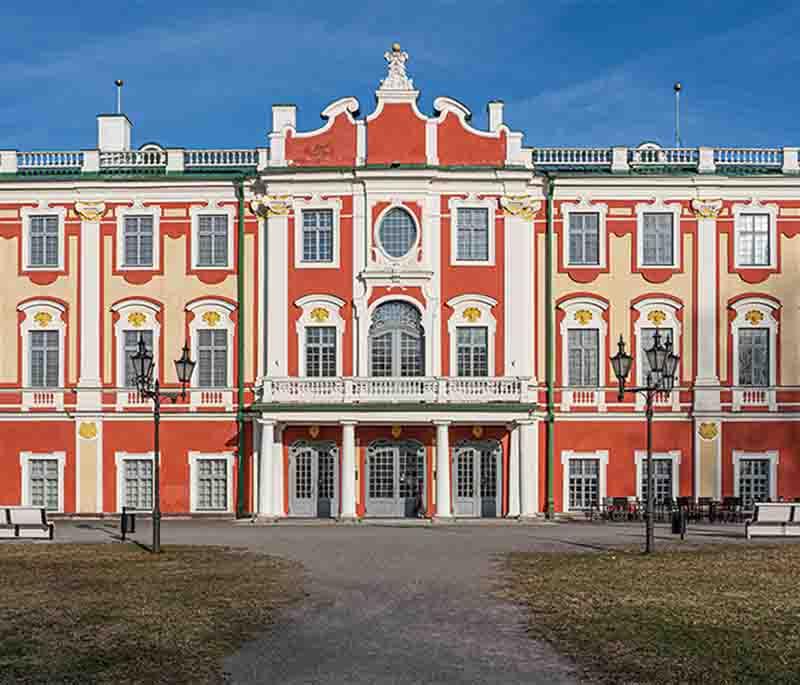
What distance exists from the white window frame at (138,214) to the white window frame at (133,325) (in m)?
1.11

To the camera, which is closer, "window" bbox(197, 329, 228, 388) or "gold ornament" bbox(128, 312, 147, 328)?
"window" bbox(197, 329, 228, 388)

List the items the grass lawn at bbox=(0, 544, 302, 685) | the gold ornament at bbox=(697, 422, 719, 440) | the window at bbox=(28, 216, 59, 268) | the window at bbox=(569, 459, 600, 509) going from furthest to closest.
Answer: the window at bbox=(28, 216, 59, 268) < the window at bbox=(569, 459, 600, 509) < the gold ornament at bbox=(697, 422, 719, 440) < the grass lawn at bbox=(0, 544, 302, 685)

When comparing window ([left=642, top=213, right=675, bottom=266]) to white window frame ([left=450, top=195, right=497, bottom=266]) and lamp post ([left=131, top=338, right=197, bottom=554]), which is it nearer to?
white window frame ([left=450, top=195, right=497, bottom=266])

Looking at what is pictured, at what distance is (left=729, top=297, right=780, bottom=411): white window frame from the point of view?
38188 mm

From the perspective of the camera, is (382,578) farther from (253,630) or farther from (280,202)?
(280,202)

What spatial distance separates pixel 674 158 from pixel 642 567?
20.7 m

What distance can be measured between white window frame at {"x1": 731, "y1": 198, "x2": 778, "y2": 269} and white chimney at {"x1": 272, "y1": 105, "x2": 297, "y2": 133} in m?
14.3

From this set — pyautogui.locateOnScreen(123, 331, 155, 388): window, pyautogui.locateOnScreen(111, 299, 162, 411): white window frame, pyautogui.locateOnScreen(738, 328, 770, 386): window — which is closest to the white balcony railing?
pyautogui.locateOnScreen(111, 299, 162, 411): white window frame

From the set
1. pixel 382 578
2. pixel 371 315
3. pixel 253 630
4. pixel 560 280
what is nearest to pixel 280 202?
pixel 371 315

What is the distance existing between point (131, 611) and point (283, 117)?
24193mm

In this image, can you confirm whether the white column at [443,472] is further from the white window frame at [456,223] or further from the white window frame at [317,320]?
the white window frame at [456,223]

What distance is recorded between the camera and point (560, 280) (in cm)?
3872

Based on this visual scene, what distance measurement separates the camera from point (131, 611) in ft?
54.8

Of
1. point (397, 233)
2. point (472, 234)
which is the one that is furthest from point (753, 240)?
point (397, 233)
